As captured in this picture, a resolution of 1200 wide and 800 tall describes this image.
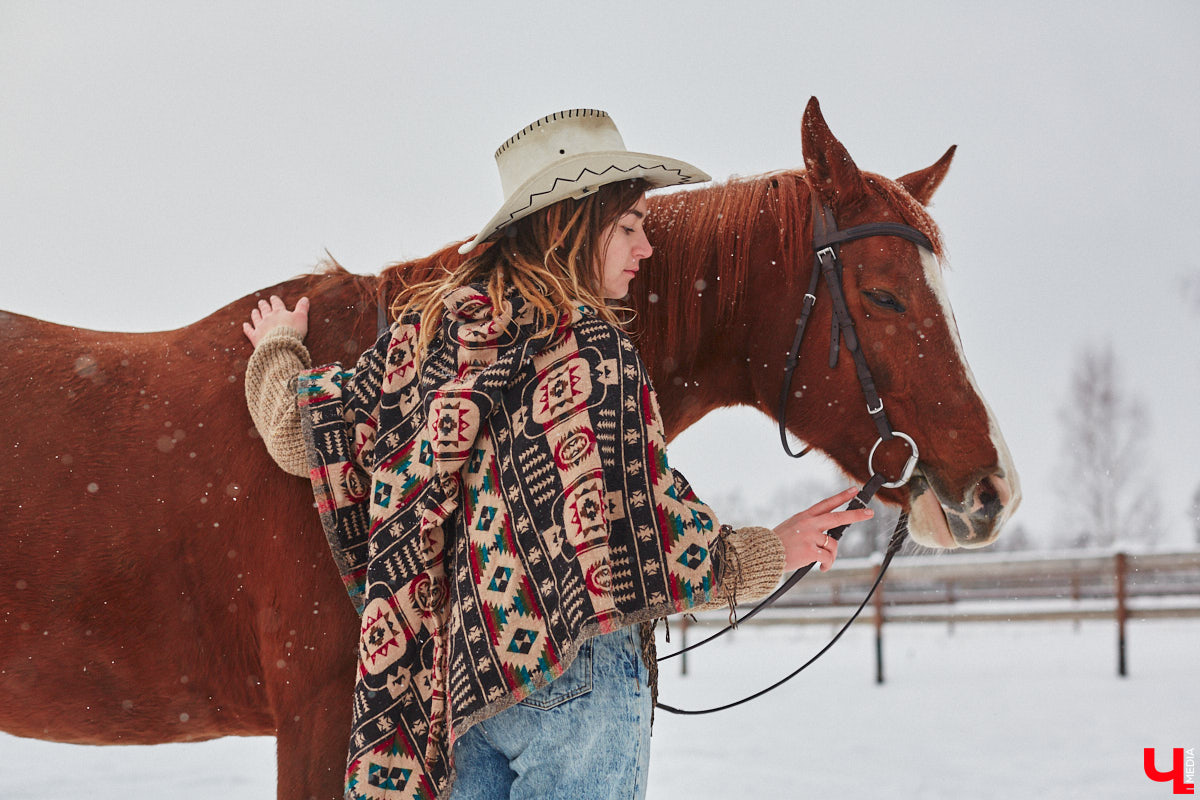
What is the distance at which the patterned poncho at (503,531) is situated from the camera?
4.23ft

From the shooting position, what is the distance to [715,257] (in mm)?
2094

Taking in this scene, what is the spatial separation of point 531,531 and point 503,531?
0.05 m

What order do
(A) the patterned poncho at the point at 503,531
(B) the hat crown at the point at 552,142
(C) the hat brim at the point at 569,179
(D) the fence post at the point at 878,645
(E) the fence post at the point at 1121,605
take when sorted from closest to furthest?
(A) the patterned poncho at the point at 503,531 → (C) the hat brim at the point at 569,179 → (B) the hat crown at the point at 552,142 → (E) the fence post at the point at 1121,605 → (D) the fence post at the point at 878,645

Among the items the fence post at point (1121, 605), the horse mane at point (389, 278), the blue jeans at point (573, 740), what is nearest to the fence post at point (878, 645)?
the fence post at point (1121, 605)

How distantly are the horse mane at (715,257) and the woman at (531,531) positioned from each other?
0.49 metres

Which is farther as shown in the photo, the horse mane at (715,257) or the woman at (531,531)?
the horse mane at (715,257)

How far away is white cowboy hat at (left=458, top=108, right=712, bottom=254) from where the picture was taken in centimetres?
154

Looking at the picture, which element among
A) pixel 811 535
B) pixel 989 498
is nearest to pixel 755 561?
pixel 811 535

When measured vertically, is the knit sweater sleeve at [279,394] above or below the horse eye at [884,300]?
below

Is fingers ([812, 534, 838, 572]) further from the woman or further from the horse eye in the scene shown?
the horse eye

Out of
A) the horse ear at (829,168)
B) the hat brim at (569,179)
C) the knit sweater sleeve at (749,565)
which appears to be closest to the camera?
the knit sweater sleeve at (749,565)

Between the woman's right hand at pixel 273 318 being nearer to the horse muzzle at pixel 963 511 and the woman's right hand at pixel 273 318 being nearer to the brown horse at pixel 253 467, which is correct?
the brown horse at pixel 253 467

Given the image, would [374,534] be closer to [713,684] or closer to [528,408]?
[528,408]

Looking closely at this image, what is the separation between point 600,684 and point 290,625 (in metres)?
0.76
